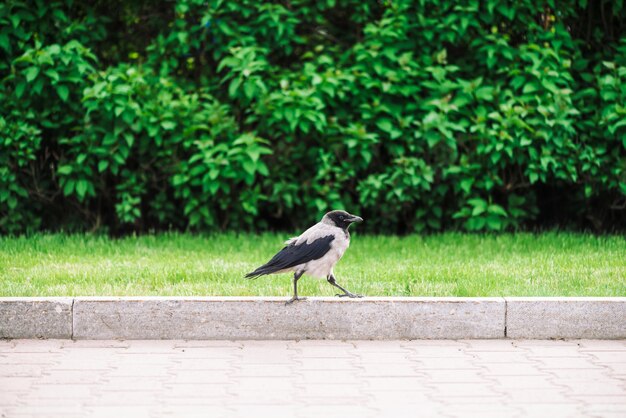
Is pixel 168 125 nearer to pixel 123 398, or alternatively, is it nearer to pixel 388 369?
pixel 388 369

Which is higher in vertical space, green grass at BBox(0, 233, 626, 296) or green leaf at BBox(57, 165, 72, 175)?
green leaf at BBox(57, 165, 72, 175)

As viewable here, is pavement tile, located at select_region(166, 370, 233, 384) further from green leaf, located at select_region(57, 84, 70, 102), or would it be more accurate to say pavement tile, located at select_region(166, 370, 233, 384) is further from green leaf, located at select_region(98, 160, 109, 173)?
green leaf, located at select_region(57, 84, 70, 102)

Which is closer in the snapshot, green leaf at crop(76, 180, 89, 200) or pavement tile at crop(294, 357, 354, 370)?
pavement tile at crop(294, 357, 354, 370)

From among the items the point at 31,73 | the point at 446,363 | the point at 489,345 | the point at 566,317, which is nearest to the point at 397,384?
the point at 446,363

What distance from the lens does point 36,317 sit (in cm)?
598

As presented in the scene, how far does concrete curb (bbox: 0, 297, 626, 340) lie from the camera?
599cm

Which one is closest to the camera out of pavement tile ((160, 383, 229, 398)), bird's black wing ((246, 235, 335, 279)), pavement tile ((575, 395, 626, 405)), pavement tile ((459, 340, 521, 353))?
pavement tile ((575, 395, 626, 405))

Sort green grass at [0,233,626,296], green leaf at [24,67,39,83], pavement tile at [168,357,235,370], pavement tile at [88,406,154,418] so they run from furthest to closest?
green leaf at [24,67,39,83] → green grass at [0,233,626,296] → pavement tile at [168,357,235,370] → pavement tile at [88,406,154,418]

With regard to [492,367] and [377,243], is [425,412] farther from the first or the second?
[377,243]

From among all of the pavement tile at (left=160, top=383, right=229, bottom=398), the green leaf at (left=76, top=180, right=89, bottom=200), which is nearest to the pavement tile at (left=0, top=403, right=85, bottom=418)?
the pavement tile at (left=160, top=383, right=229, bottom=398)

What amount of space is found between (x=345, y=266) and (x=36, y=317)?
2.85 metres

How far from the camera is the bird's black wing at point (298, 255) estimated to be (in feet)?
19.9

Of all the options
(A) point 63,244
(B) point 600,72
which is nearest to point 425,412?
(A) point 63,244

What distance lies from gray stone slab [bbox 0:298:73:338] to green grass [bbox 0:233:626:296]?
593mm
